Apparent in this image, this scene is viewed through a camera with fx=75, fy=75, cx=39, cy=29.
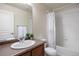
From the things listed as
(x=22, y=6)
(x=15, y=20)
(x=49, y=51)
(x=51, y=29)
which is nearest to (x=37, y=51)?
(x=49, y=51)

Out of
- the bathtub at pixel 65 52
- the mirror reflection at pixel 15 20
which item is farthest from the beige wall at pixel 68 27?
the mirror reflection at pixel 15 20

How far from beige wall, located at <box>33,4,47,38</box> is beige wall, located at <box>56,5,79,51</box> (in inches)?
9.8

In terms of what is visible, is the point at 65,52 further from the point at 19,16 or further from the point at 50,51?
the point at 19,16

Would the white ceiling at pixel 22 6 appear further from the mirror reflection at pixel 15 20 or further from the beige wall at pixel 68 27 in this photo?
the beige wall at pixel 68 27

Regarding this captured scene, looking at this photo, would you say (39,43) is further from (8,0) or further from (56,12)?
(8,0)

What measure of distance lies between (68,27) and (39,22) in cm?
55

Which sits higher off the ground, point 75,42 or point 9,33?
point 9,33

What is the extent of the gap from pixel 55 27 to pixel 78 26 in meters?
0.39

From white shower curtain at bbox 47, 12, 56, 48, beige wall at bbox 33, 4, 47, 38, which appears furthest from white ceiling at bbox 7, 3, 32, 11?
white shower curtain at bbox 47, 12, 56, 48

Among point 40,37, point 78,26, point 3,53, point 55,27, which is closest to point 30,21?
point 40,37

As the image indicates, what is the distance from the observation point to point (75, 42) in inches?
53.1

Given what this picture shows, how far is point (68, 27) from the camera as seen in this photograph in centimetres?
136

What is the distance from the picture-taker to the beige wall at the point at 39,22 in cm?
145

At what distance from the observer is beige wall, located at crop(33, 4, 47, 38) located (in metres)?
1.45
